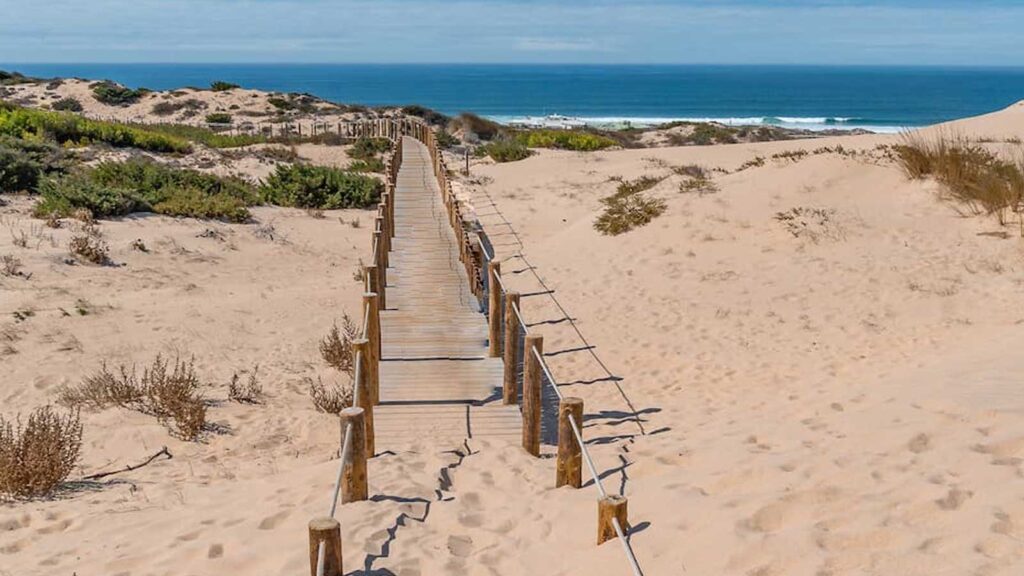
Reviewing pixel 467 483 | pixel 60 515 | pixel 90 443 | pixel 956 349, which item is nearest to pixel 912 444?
pixel 467 483

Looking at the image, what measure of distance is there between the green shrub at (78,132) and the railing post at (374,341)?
19.3 m

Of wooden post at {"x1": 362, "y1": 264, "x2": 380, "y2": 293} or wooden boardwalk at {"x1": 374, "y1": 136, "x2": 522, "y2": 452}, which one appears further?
wooden post at {"x1": 362, "y1": 264, "x2": 380, "y2": 293}

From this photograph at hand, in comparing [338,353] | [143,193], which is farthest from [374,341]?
[143,193]

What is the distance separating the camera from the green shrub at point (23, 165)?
16.1 meters

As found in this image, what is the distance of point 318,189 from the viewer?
67.5 ft

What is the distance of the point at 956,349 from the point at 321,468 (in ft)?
23.1

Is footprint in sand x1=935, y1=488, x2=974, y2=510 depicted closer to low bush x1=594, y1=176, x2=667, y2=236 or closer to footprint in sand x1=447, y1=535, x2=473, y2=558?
footprint in sand x1=447, y1=535, x2=473, y2=558

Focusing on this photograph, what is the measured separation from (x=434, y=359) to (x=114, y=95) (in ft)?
154

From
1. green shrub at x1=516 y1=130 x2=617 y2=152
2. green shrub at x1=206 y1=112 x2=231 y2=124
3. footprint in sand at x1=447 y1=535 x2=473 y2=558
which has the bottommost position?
footprint in sand at x1=447 y1=535 x2=473 y2=558

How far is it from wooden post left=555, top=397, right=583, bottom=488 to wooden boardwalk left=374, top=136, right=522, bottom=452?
1.33m

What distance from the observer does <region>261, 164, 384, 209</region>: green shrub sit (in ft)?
65.2

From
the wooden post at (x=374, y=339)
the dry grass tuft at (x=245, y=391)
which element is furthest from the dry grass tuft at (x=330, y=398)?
the dry grass tuft at (x=245, y=391)

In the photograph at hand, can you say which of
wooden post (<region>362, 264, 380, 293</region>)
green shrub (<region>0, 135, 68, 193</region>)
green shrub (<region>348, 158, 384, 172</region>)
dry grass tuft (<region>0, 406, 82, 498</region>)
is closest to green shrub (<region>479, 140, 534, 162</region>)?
green shrub (<region>348, 158, 384, 172</region>)

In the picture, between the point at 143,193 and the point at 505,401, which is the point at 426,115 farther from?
the point at 505,401
